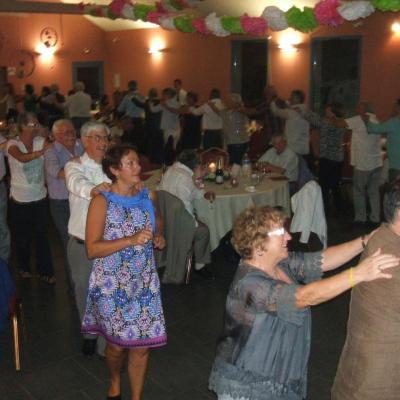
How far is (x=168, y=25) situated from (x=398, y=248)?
7327 mm

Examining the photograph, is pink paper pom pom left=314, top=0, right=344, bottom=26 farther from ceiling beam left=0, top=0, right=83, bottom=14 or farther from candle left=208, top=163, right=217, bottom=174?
ceiling beam left=0, top=0, right=83, bottom=14

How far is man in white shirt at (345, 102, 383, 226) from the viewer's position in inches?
269

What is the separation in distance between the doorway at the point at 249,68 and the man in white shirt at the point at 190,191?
23.0 ft

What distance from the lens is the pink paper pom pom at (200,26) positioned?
8.01 metres

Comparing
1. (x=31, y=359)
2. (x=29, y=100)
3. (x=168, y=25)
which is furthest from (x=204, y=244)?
(x=29, y=100)

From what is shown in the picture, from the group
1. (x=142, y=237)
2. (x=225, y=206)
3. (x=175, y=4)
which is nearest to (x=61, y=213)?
(x=225, y=206)

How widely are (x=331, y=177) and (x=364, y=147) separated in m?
0.74

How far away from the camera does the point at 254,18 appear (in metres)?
7.20

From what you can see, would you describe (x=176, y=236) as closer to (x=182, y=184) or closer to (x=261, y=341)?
(x=182, y=184)

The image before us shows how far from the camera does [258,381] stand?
2.11 m

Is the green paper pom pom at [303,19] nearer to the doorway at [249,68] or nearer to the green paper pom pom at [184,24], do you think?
the green paper pom pom at [184,24]

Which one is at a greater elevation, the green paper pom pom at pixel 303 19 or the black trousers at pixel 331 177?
the green paper pom pom at pixel 303 19

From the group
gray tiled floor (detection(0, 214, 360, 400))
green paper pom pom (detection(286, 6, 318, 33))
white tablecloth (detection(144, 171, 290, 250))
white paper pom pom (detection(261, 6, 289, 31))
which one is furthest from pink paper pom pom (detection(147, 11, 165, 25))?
gray tiled floor (detection(0, 214, 360, 400))

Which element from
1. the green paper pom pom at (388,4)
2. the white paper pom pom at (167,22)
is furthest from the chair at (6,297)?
Result: the white paper pom pom at (167,22)
